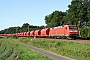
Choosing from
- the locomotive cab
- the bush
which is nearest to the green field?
the locomotive cab

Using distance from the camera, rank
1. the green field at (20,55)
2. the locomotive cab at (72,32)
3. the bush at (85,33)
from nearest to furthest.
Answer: the green field at (20,55) → the locomotive cab at (72,32) → the bush at (85,33)

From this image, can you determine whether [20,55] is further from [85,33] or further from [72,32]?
[85,33]

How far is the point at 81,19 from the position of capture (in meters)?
93.9

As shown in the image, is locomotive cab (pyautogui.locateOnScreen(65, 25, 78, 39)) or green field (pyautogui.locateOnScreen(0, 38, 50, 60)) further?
locomotive cab (pyautogui.locateOnScreen(65, 25, 78, 39))

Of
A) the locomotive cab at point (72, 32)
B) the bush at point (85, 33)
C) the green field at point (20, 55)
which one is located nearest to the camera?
the green field at point (20, 55)

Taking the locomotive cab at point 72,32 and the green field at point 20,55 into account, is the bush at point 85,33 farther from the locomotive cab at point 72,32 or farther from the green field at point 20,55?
the green field at point 20,55

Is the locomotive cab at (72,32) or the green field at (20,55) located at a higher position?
the locomotive cab at (72,32)

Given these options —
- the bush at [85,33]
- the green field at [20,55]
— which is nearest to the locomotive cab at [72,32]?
the bush at [85,33]

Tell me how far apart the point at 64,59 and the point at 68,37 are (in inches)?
1098

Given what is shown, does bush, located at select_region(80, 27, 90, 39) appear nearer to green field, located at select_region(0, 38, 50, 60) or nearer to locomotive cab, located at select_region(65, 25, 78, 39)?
locomotive cab, located at select_region(65, 25, 78, 39)

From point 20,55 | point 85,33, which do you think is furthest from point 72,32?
point 20,55

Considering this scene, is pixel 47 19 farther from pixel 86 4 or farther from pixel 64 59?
pixel 64 59

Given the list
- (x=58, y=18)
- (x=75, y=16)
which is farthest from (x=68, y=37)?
(x=58, y=18)

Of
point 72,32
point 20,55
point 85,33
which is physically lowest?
point 20,55
